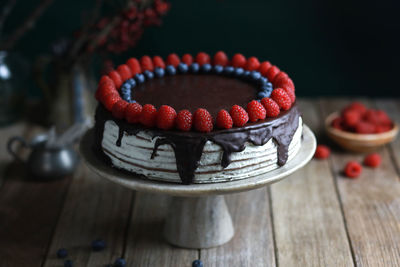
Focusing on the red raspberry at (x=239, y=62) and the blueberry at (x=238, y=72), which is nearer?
the blueberry at (x=238, y=72)

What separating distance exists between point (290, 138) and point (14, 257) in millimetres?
1229

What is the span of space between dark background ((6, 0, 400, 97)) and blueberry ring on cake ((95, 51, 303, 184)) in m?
1.48

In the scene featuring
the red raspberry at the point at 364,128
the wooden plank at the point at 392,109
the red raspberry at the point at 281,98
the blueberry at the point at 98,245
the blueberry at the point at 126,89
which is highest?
the red raspberry at the point at 281,98

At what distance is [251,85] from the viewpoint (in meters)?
2.47

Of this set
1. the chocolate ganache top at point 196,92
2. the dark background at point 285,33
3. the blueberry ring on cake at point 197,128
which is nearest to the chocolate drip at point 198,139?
the blueberry ring on cake at point 197,128

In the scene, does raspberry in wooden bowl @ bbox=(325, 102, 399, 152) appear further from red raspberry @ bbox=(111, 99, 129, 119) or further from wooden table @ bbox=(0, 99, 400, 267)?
red raspberry @ bbox=(111, 99, 129, 119)

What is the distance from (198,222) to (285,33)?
187 centimetres

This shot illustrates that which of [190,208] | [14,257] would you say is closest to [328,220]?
[190,208]

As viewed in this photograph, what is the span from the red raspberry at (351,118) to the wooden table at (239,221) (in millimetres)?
189

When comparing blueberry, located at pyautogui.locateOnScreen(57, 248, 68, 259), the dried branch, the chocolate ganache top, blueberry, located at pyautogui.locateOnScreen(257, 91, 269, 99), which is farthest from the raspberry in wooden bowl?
the dried branch

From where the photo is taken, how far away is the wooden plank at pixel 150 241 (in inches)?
94.8

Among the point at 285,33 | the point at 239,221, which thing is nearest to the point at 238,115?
the point at 239,221

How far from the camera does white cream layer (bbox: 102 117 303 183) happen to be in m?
2.07

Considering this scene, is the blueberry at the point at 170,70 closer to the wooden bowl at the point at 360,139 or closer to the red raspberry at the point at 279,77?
the red raspberry at the point at 279,77
